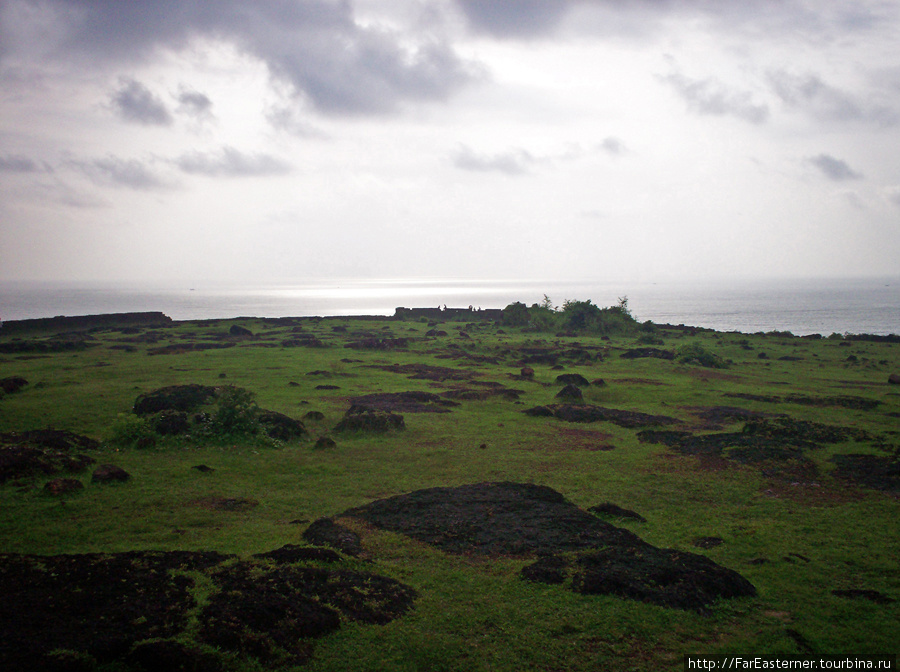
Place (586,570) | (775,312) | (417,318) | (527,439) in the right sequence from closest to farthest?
(586,570) < (527,439) < (417,318) < (775,312)

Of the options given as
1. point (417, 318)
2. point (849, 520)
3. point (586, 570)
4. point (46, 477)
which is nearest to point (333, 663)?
point (586, 570)

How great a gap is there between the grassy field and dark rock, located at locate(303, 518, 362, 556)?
253 mm

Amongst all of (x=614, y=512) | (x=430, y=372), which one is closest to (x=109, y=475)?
(x=614, y=512)

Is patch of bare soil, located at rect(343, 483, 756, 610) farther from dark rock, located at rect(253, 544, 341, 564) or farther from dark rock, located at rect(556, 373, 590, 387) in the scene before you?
dark rock, located at rect(556, 373, 590, 387)

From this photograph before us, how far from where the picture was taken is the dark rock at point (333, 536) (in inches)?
449

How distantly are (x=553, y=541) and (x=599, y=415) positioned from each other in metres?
14.7

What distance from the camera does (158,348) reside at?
166ft

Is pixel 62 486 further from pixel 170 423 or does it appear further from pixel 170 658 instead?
pixel 170 658

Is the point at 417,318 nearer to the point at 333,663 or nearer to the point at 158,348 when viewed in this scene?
the point at 158,348

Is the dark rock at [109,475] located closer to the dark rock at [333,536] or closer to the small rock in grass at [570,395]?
the dark rock at [333,536]

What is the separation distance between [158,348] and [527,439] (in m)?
40.3

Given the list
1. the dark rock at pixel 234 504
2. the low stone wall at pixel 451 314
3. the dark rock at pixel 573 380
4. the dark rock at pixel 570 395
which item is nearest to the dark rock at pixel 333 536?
the dark rock at pixel 234 504

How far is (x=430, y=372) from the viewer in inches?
1603

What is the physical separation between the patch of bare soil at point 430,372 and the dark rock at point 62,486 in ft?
80.1
